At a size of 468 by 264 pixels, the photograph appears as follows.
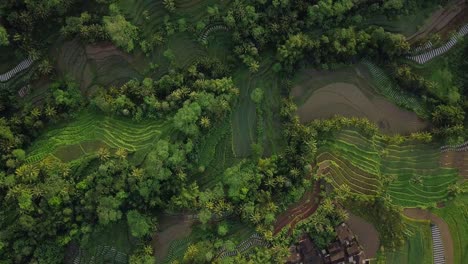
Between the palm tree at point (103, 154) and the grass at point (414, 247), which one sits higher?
the palm tree at point (103, 154)

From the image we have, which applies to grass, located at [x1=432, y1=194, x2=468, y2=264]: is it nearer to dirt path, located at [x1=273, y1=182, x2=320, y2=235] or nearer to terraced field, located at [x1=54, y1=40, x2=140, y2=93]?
dirt path, located at [x1=273, y1=182, x2=320, y2=235]

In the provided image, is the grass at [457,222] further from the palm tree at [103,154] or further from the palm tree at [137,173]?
the palm tree at [103,154]

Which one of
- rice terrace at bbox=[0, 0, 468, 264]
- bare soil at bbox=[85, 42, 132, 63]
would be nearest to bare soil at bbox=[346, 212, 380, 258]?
rice terrace at bbox=[0, 0, 468, 264]

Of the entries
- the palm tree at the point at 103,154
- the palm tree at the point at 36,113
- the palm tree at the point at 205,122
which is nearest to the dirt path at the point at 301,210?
the palm tree at the point at 205,122

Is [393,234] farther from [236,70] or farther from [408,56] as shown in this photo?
[236,70]

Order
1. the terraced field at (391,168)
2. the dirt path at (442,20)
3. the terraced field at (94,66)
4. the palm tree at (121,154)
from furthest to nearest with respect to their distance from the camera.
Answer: the dirt path at (442,20) < the terraced field at (94,66) < the terraced field at (391,168) < the palm tree at (121,154)

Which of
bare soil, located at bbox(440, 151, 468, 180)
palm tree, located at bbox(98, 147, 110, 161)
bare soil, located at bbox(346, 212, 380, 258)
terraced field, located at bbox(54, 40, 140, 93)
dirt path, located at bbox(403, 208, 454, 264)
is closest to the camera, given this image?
palm tree, located at bbox(98, 147, 110, 161)

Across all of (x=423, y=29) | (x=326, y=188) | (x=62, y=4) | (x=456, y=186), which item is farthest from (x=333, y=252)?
(x=62, y=4)
